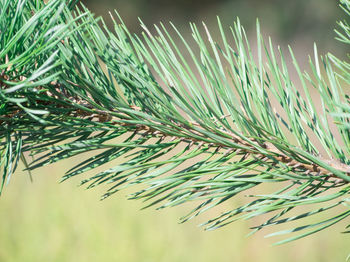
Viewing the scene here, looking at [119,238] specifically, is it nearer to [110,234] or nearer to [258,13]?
[110,234]

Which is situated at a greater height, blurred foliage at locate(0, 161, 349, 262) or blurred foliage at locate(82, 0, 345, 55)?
blurred foliage at locate(82, 0, 345, 55)

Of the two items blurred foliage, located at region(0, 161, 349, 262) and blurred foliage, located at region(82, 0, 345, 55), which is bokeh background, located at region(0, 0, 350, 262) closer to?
blurred foliage, located at region(0, 161, 349, 262)

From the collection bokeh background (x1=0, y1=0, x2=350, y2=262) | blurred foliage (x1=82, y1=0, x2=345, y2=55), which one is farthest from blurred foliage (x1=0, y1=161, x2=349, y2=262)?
blurred foliage (x1=82, y1=0, x2=345, y2=55)

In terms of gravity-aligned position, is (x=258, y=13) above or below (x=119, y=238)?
above

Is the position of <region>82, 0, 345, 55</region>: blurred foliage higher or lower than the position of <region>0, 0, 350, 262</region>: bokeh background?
higher

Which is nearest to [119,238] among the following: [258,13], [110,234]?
[110,234]

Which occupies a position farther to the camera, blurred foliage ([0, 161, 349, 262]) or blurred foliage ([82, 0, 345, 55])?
blurred foliage ([82, 0, 345, 55])

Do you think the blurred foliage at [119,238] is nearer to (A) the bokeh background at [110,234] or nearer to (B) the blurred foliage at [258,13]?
(A) the bokeh background at [110,234]

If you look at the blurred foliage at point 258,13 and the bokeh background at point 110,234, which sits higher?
the blurred foliage at point 258,13

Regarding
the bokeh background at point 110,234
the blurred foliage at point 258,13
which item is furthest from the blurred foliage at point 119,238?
the blurred foliage at point 258,13

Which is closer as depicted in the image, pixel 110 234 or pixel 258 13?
pixel 110 234

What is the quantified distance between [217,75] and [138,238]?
4.41 feet

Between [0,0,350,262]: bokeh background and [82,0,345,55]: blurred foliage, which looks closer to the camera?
[0,0,350,262]: bokeh background

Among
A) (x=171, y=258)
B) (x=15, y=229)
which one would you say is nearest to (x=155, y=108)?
(x=171, y=258)
